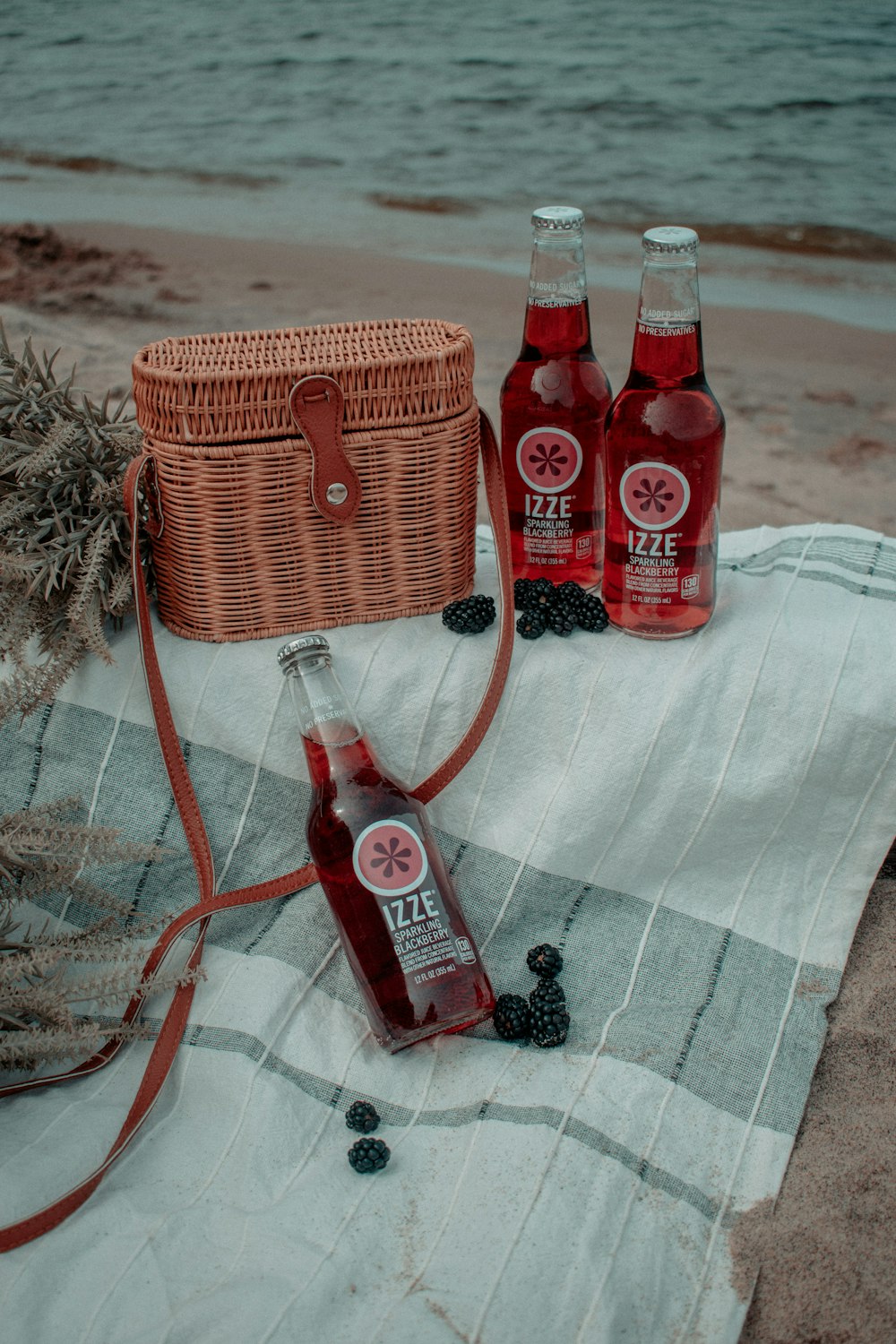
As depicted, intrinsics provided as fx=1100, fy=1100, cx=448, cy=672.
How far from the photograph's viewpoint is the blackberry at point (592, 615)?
65.5 inches

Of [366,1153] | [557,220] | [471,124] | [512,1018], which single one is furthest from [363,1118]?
[471,124]

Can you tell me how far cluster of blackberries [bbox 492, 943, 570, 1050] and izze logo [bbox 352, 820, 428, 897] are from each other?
0.75ft

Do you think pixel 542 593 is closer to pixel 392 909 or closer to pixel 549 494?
pixel 549 494

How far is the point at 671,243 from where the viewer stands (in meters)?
1.36

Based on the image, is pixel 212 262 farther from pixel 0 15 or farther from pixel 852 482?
pixel 0 15

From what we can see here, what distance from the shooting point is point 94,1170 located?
1.29m

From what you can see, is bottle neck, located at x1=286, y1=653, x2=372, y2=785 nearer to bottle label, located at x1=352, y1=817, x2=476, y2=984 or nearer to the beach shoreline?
bottle label, located at x1=352, y1=817, x2=476, y2=984

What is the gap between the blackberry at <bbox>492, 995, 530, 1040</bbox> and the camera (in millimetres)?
1463

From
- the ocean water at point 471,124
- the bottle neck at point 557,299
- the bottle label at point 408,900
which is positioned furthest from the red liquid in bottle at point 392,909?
the ocean water at point 471,124

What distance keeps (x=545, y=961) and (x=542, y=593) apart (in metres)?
0.55

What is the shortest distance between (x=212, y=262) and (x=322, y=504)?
531cm

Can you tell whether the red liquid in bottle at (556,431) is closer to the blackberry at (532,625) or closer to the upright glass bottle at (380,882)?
the blackberry at (532,625)

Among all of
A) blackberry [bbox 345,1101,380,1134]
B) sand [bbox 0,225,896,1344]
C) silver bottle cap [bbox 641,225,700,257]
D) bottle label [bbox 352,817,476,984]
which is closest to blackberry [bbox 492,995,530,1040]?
bottle label [bbox 352,817,476,984]

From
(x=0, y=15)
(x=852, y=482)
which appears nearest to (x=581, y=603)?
(x=852, y=482)
